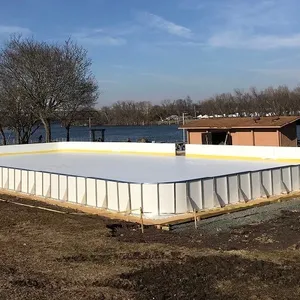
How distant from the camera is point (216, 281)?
23.5ft

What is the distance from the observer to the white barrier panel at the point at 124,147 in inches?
1331

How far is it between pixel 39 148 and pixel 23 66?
42.1ft

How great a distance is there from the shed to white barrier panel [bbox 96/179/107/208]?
19134 mm

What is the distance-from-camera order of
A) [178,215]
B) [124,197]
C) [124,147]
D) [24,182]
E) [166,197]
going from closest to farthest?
[178,215] → [166,197] → [124,197] → [24,182] → [124,147]

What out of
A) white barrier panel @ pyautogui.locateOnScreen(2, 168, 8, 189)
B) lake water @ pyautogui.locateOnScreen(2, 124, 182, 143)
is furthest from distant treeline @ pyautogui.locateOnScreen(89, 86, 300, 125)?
white barrier panel @ pyautogui.locateOnScreen(2, 168, 8, 189)

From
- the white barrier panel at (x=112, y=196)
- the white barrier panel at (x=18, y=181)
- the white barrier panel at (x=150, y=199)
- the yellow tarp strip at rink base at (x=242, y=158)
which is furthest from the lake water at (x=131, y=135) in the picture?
the white barrier panel at (x=150, y=199)

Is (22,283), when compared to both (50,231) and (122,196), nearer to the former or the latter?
(50,231)

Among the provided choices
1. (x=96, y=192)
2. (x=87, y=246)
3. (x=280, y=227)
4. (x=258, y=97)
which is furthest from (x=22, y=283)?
(x=258, y=97)

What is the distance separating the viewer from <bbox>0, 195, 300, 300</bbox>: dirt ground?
6797mm

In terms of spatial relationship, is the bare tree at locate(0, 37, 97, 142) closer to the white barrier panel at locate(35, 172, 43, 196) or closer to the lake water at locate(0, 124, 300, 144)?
the lake water at locate(0, 124, 300, 144)

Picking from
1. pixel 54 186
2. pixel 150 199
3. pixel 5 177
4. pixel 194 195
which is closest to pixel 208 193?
pixel 194 195

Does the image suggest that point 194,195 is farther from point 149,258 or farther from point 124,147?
point 124,147

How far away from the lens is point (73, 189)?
16688mm

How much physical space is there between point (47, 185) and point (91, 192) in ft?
10.3
